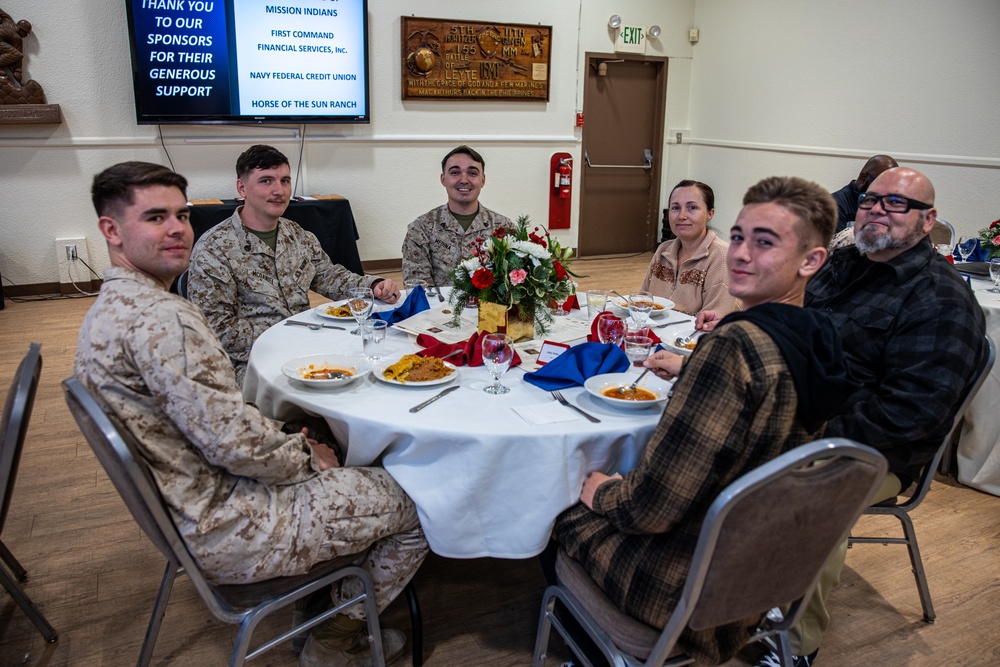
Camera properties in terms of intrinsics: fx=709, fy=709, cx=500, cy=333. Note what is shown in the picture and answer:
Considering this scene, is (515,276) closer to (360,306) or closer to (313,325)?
(360,306)

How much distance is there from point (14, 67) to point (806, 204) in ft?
19.4

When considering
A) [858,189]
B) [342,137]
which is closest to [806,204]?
[858,189]

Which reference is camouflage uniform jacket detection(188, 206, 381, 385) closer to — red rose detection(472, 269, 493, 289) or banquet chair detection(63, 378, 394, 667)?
red rose detection(472, 269, 493, 289)

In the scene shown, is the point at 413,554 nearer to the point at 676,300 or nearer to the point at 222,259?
the point at 222,259

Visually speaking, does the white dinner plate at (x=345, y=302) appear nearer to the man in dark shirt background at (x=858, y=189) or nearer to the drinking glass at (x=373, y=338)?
the drinking glass at (x=373, y=338)

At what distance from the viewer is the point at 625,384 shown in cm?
188

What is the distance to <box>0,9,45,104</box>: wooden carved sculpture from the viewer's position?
5.12 m

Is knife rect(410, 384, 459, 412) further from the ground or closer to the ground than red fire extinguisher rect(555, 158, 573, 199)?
closer to the ground

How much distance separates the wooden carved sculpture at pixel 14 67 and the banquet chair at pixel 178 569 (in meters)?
5.01

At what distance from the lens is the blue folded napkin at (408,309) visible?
2512 mm

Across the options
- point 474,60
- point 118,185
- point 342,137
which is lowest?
point 118,185

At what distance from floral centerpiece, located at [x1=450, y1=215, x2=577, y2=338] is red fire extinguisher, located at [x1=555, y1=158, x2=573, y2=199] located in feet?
17.3

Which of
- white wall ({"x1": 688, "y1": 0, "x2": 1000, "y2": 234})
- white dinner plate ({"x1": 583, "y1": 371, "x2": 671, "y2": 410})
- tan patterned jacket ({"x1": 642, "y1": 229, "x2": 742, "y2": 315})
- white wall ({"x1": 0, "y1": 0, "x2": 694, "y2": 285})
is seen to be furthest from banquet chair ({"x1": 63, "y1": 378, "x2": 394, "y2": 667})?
white wall ({"x1": 688, "y1": 0, "x2": 1000, "y2": 234})

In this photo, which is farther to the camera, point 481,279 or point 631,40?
point 631,40
